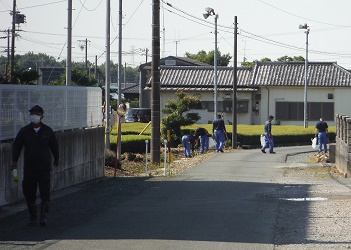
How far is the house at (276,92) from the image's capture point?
6812 cm

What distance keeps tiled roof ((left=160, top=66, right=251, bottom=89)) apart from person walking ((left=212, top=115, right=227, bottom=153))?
28.0 metres

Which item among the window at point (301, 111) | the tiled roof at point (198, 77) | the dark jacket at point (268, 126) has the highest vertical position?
the tiled roof at point (198, 77)

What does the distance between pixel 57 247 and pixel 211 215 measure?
3.78 metres

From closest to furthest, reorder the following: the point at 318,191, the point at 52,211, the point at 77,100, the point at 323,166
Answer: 1. the point at 52,211
2. the point at 318,191
3. the point at 77,100
4. the point at 323,166

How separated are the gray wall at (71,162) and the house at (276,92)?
44.8 metres

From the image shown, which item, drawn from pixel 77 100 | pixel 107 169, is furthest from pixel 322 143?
pixel 77 100

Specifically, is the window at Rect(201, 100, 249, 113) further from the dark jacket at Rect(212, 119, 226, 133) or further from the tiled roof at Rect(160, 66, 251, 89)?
the dark jacket at Rect(212, 119, 226, 133)

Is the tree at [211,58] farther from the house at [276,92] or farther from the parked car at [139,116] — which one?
the house at [276,92]

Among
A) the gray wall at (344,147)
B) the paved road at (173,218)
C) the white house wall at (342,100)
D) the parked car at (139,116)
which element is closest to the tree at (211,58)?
the parked car at (139,116)

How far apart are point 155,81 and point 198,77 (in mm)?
39927

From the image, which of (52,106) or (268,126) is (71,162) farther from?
(268,126)

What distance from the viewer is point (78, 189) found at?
19.5m

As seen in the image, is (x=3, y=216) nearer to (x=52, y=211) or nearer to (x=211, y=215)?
(x=52, y=211)

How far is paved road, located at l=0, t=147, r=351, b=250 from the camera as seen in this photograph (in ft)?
36.7
